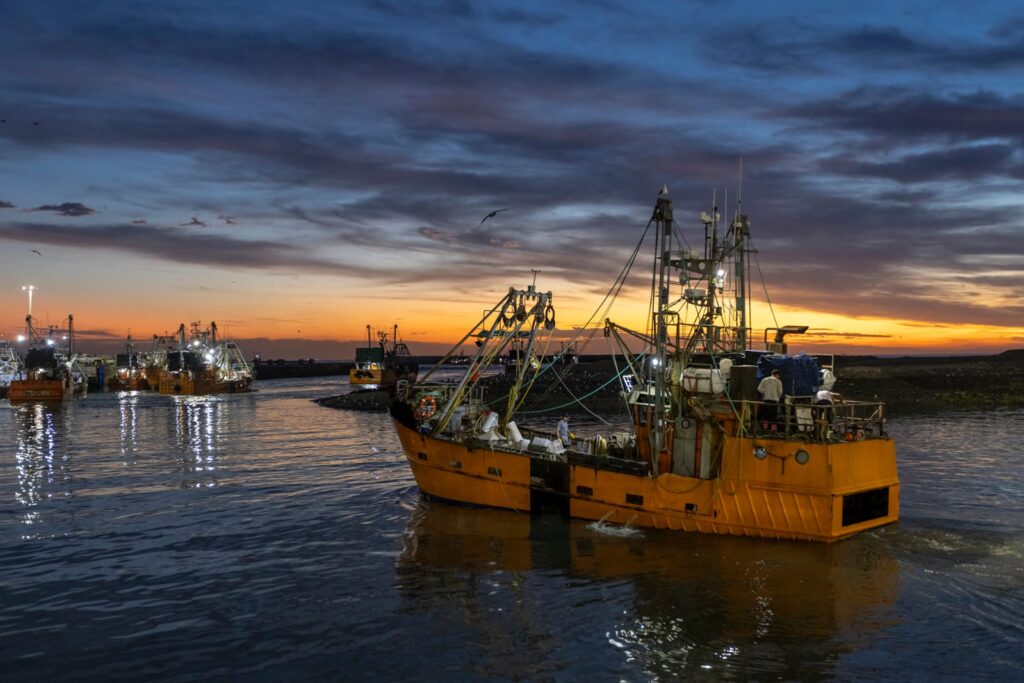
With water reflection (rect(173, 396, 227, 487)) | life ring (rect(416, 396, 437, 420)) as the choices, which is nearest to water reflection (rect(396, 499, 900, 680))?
life ring (rect(416, 396, 437, 420))

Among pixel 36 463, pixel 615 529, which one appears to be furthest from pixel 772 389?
pixel 36 463

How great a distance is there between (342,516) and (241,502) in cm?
502

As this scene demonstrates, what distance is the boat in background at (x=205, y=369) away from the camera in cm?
10631

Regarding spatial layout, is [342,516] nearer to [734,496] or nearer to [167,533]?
[167,533]

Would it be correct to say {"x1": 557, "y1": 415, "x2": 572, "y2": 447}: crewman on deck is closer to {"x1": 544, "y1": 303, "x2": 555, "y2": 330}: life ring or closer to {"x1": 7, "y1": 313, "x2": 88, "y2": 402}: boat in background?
{"x1": 544, "y1": 303, "x2": 555, "y2": 330}: life ring

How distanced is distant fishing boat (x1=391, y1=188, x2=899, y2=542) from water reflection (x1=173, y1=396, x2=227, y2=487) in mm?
13776

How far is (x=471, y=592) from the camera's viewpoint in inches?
607

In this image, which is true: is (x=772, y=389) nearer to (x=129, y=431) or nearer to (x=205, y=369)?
(x=129, y=431)

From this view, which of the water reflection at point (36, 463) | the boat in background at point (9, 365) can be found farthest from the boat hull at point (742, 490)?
the boat in background at point (9, 365)

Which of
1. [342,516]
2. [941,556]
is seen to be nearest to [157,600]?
[342,516]

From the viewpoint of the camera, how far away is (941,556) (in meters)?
Answer: 17.0

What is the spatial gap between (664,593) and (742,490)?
4.05 m

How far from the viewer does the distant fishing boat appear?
17031 mm

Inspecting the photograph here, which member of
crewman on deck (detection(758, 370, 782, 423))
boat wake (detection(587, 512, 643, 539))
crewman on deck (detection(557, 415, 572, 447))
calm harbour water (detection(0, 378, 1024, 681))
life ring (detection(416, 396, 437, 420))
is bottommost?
calm harbour water (detection(0, 378, 1024, 681))
